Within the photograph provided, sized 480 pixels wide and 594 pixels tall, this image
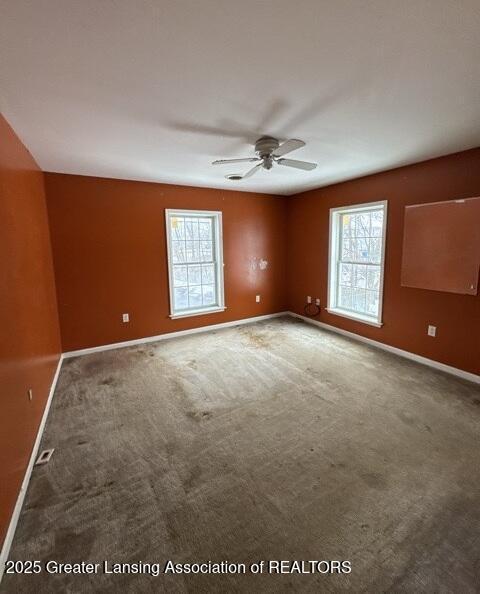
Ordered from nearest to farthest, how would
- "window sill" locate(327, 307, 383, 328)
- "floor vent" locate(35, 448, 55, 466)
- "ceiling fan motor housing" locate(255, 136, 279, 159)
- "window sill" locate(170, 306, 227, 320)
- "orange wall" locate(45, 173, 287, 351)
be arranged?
"floor vent" locate(35, 448, 55, 466)
"ceiling fan motor housing" locate(255, 136, 279, 159)
"orange wall" locate(45, 173, 287, 351)
"window sill" locate(327, 307, 383, 328)
"window sill" locate(170, 306, 227, 320)

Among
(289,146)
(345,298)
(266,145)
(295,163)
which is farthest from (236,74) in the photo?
(345,298)

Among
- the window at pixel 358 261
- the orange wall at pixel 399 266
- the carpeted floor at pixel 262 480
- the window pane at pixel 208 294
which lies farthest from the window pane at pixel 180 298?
the window at pixel 358 261

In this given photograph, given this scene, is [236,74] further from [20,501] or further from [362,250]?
[362,250]

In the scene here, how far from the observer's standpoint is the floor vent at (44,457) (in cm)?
199

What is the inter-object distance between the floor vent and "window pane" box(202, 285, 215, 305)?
10.4 feet

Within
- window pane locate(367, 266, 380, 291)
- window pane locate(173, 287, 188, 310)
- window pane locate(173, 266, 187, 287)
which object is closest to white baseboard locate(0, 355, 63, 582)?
window pane locate(173, 287, 188, 310)

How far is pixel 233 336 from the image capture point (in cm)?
456

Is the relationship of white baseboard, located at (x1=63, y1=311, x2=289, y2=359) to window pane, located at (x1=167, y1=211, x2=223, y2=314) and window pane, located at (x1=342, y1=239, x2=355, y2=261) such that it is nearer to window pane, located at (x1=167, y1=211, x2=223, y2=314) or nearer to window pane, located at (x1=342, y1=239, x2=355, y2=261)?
window pane, located at (x1=167, y1=211, x2=223, y2=314)

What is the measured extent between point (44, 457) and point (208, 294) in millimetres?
3301

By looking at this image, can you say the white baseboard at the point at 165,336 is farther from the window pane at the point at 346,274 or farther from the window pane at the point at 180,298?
the window pane at the point at 346,274

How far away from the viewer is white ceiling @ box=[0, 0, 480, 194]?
117 centimetres

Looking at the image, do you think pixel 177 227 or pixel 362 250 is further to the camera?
pixel 177 227

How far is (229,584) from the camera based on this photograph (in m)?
1.26

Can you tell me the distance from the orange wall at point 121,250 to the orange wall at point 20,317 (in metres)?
0.55
